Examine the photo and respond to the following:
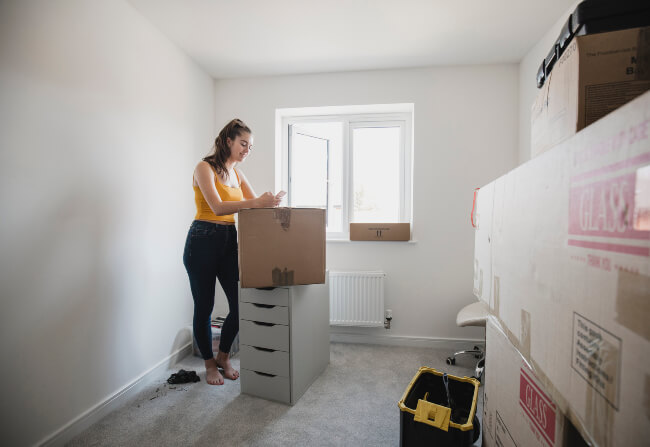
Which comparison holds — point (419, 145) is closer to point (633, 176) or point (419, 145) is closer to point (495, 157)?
point (495, 157)

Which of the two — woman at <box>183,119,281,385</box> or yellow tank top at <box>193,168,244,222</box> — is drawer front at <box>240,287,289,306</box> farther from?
yellow tank top at <box>193,168,244,222</box>

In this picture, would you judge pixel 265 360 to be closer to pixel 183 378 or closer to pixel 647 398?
pixel 183 378

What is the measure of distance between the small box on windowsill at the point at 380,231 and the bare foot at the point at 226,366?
1.32m

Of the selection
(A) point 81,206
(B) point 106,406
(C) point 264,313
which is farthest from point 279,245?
(B) point 106,406

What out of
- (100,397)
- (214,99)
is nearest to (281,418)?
(100,397)

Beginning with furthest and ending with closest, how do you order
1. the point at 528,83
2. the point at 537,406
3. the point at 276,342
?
the point at 528,83
the point at 276,342
the point at 537,406

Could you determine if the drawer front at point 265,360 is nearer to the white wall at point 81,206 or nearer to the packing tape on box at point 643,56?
the white wall at point 81,206

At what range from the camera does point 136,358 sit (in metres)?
1.98

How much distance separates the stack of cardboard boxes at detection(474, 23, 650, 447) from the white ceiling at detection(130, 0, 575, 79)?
4.63ft

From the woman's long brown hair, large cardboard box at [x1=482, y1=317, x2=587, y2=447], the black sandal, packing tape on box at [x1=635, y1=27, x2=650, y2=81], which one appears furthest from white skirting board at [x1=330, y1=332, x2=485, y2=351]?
packing tape on box at [x1=635, y1=27, x2=650, y2=81]

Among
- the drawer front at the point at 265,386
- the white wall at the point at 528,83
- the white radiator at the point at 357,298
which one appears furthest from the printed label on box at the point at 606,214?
the white radiator at the point at 357,298

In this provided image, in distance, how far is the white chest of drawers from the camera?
1820mm

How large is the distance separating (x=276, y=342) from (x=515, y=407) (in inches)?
48.1

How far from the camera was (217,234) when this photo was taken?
6.38 ft
